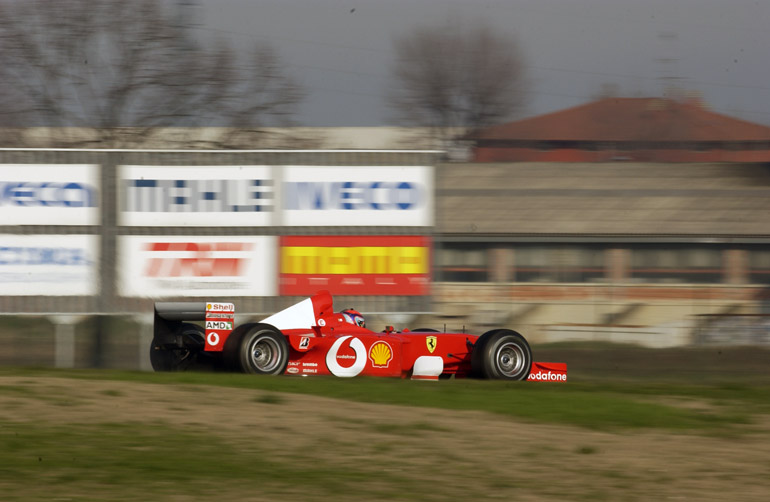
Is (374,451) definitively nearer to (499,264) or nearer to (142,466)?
(142,466)

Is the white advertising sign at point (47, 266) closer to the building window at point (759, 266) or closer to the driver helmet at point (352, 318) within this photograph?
the driver helmet at point (352, 318)

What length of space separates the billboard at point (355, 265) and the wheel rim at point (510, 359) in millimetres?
4260

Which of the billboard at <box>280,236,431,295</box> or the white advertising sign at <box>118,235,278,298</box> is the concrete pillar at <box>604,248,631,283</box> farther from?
the white advertising sign at <box>118,235,278,298</box>

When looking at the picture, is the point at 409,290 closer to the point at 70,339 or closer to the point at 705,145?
the point at 70,339

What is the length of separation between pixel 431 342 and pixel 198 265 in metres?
5.44

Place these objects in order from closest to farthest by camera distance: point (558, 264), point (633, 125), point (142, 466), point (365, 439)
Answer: point (142, 466) < point (365, 439) < point (558, 264) < point (633, 125)

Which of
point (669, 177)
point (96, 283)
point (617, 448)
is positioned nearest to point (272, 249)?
point (96, 283)

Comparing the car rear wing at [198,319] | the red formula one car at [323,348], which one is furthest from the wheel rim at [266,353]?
the car rear wing at [198,319]

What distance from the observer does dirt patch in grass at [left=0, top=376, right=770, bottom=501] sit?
668cm

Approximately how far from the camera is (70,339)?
1631cm

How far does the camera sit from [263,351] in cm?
1264

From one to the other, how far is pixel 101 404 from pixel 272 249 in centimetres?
803

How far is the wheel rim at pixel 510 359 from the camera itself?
12961 mm

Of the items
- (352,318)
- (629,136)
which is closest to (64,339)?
(352,318)
